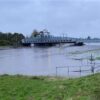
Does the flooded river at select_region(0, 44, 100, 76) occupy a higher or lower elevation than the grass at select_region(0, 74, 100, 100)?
lower

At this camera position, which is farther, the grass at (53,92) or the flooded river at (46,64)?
the flooded river at (46,64)

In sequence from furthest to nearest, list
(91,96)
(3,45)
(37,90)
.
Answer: (3,45) < (37,90) < (91,96)

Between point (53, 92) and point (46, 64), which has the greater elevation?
point (53, 92)

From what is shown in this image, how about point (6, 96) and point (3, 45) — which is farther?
point (3, 45)

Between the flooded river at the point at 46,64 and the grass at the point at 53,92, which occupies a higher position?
the grass at the point at 53,92

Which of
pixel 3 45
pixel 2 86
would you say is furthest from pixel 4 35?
pixel 2 86

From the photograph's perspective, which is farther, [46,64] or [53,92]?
[46,64]

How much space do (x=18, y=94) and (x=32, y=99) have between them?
3.45 feet

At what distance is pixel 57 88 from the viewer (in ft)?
43.6

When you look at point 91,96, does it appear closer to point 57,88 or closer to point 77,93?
point 77,93

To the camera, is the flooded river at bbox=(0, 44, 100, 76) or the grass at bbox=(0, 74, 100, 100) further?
the flooded river at bbox=(0, 44, 100, 76)

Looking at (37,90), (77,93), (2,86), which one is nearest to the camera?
(77,93)

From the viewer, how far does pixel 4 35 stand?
199m

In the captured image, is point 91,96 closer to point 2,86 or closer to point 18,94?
point 18,94
